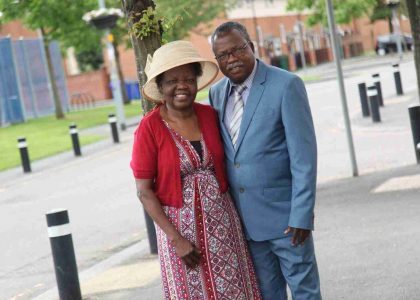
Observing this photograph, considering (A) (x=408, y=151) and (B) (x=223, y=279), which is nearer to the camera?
(B) (x=223, y=279)

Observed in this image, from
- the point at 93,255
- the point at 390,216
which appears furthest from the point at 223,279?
the point at 93,255

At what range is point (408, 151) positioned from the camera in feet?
50.5

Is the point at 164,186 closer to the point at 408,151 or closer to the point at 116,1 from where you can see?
the point at 408,151

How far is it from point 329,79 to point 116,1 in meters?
11.3

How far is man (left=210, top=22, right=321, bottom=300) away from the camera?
4.64m

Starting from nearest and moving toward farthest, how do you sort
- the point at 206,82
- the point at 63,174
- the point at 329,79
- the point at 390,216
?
the point at 206,82 → the point at 390,216 → the point at 63,174 → the point at 329,79

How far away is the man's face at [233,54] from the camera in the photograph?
15.4 feet

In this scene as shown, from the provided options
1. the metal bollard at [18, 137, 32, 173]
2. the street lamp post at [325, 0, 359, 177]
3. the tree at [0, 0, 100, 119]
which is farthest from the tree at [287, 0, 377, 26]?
the street lamp post at [325, 0, 359, 177]

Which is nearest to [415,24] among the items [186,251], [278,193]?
[278,193]

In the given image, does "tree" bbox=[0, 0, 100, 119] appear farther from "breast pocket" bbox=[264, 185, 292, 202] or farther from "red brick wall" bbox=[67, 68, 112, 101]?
"breast pocket" bbox=[264, 185, 292, 202]

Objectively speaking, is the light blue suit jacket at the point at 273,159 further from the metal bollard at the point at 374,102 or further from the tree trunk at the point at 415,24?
the metal bollard at the point at 374,102

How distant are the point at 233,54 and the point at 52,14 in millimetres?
32350

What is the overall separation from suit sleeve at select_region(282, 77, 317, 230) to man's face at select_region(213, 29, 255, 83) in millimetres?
250

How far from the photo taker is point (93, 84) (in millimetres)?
63062
